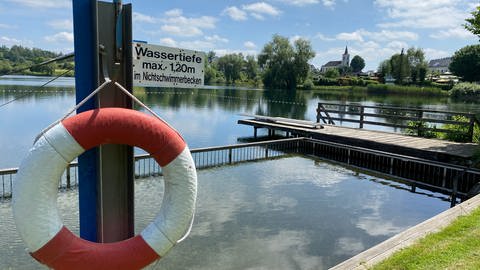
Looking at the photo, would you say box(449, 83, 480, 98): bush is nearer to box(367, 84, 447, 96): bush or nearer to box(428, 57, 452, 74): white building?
box(367, 84, 447, 96): bush

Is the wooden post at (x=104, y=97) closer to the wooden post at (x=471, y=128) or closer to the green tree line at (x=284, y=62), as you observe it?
the wooden post at (x=471, y=128)

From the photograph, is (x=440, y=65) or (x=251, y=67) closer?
(x=251, y=67)

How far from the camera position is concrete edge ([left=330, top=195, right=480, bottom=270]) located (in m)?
2.96

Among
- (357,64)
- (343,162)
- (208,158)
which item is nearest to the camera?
(208,158)

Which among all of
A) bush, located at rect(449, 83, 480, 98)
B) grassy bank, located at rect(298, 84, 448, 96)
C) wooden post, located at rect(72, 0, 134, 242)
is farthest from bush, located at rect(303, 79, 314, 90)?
wooden post, located at rect(72, 0, 134, 242)

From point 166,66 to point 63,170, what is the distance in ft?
2.92

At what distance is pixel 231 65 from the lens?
2429 inches

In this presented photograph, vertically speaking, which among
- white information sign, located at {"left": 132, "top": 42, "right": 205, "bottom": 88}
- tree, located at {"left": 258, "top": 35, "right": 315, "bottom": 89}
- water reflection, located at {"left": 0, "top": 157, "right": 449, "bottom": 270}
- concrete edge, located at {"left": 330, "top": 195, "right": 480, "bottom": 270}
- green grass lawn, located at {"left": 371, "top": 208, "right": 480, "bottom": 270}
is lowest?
water reflection, located at {"left": 0, "top": 157, "right": 449, "bottom": 270}

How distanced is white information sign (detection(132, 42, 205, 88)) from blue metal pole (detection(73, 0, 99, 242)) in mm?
254

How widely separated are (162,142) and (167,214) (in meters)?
0.38

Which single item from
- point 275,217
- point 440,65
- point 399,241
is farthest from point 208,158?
point 440,65

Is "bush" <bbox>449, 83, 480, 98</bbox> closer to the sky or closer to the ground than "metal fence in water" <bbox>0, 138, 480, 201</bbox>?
closer to the sky

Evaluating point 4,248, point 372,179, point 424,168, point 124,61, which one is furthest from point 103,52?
point 424,168

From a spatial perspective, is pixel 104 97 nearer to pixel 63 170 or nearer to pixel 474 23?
pixel 63 170
